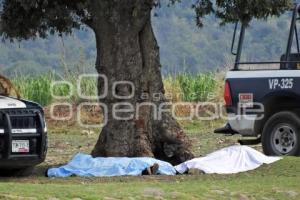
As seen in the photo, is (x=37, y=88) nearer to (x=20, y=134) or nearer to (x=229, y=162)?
(x=229, y=162)

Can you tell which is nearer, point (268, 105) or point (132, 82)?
point (132, 82)

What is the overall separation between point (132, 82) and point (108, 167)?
1.63 metres

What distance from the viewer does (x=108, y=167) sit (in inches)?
582

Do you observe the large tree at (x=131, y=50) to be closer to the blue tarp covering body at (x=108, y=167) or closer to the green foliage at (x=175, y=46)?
the blue tarp covering body at (x=108, y=167)

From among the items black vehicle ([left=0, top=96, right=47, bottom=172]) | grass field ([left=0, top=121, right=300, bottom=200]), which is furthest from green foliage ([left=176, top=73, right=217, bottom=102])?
black vehicle ([left=0, top=96, right=47, bottom=172])

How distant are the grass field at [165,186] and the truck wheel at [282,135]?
43.6 inches

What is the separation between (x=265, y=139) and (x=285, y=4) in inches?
95.6

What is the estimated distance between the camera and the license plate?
13.7 metres

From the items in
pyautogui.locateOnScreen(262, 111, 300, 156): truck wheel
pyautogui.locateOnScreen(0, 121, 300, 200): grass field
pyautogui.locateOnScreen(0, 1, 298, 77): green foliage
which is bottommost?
pyautogui.locateOnScreen(0, 121, 300, 200): grass field

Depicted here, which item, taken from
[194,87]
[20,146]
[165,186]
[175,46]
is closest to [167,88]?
[194,87]

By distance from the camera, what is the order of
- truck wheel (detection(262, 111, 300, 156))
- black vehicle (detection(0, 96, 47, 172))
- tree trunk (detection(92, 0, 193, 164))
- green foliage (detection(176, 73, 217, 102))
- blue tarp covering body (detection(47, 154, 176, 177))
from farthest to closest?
green foliage (detection(176, 73, 217, 102)) < truck wheel (detection(262, 111, 300, 156)) < tree trunk (detection(92, 0, 193, 164)) < blue tarp covering body (detection(47, 154, 176, 177)) < black vehicle (detection(0, 96, 47, 172))

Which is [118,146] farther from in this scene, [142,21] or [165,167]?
[142,21]

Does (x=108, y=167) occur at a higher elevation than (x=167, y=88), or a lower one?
lower

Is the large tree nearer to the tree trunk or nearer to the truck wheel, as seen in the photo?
the tree trunk
